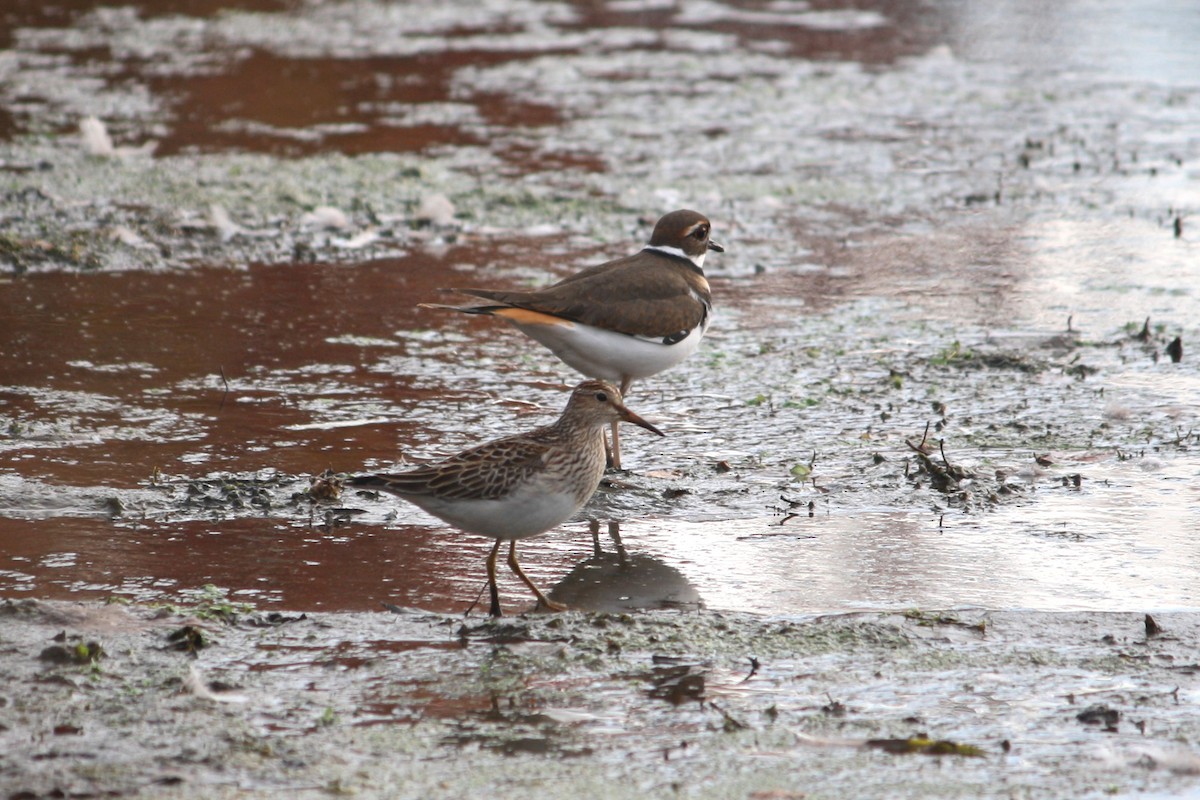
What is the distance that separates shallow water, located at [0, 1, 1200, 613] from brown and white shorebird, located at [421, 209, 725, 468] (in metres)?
0.40

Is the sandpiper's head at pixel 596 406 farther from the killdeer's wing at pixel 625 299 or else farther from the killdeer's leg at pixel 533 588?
the killdeer's wing at pixel 625 299

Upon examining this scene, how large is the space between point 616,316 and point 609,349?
17cm

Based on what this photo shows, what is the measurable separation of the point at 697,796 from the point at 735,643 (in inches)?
41.3

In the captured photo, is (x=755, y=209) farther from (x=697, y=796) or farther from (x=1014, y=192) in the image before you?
(x=697, y=796)

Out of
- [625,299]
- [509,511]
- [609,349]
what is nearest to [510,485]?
[509,511]

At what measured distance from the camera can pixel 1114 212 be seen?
11.8 meters

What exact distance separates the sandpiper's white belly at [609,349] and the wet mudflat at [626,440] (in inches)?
15.2

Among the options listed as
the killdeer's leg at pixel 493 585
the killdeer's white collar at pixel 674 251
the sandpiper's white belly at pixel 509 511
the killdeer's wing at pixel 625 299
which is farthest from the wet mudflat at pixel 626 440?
the killdeer's white collar at pixel 674 251

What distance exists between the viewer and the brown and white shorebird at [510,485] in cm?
541

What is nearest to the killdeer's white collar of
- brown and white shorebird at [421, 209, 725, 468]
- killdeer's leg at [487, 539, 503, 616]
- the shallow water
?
brown and white shorebird at [421, 209, 725, 468]

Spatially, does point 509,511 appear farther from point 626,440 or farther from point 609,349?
point 626,440

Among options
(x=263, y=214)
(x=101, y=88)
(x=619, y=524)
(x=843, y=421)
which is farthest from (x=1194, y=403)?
(x=101, y=88)

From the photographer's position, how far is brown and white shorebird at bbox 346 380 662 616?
541 cm

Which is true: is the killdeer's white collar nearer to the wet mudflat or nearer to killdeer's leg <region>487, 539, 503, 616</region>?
the wet mudflat
